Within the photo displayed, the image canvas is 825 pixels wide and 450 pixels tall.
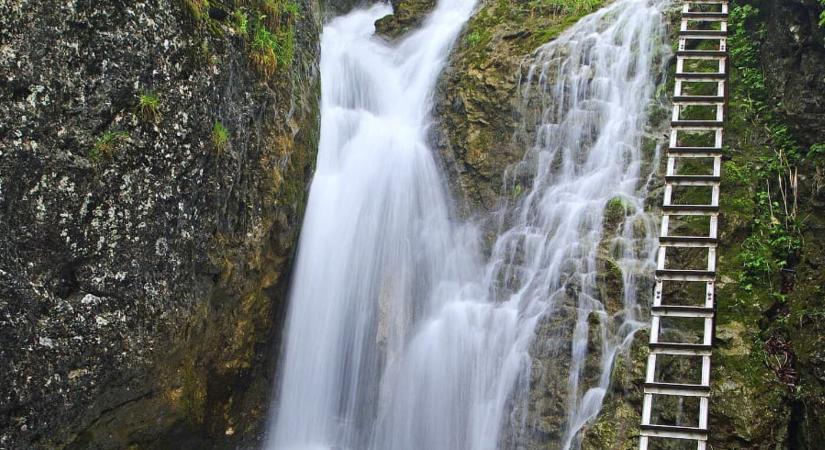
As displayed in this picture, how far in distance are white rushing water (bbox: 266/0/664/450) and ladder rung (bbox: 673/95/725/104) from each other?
0.87m

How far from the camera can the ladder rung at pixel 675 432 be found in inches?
230

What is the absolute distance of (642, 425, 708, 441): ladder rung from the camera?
584cm

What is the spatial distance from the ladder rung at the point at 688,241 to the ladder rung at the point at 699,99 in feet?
6.60

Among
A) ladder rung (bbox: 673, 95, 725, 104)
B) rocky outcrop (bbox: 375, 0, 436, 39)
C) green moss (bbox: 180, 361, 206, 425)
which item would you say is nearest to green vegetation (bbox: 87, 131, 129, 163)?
green moss (bbox: 180, 361, 206, 425)

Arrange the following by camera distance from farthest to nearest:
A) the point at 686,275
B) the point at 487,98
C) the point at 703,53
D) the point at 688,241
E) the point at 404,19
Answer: the point at 404,19, the point at 487,98, the point at 703,53, the point at 688,241, the point at 686,275

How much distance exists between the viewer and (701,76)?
822 centimetres

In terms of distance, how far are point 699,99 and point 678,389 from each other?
3692 mm

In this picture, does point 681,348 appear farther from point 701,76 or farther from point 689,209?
point 701,76

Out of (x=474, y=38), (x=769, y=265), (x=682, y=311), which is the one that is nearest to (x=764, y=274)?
(x=769, y=265)

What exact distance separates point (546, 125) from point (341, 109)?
375 centimetres

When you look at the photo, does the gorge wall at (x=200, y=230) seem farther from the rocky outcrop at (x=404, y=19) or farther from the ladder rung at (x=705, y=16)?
the rocky outcrop at (x=404, y=19)

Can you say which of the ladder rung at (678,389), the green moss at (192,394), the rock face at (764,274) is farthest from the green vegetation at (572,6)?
the green moss at (192,394)

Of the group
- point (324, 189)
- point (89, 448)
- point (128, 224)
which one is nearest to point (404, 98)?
point (324, 189)

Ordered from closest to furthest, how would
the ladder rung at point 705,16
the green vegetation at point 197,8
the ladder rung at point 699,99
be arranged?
the green vegetation at point 197,8
the ladder rung at point 699,99
the ladder rung at point 705,16
